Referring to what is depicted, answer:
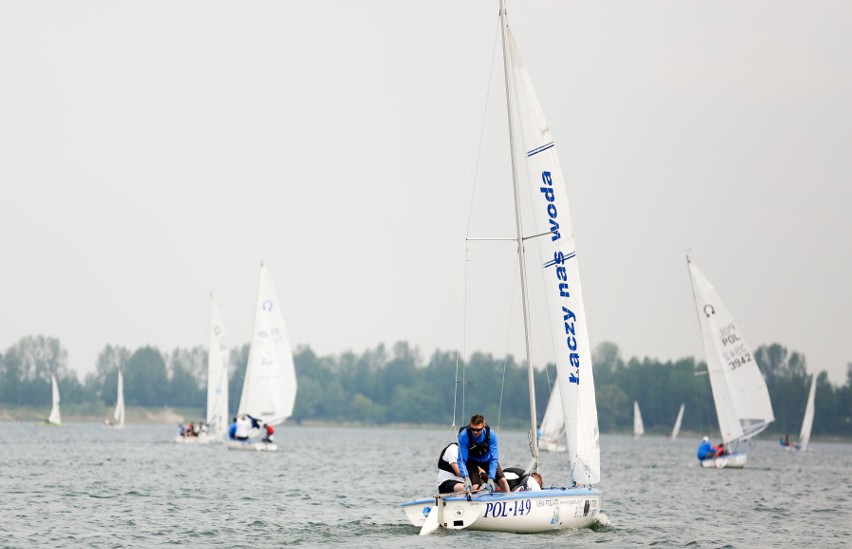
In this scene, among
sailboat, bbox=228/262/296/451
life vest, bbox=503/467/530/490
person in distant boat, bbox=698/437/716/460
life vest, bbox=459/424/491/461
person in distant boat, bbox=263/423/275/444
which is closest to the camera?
life vest, bbox=459/424/491/461

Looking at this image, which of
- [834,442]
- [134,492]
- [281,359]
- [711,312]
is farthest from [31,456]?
Answer: [834,442]

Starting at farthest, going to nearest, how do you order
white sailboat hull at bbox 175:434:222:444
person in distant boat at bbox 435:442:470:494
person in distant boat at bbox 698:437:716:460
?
white sailboat hull at bbox 175:434:222:444 → person in distant boat at bbox 698:437:716:460 → person in distant boat at bbox 435:442:470:494

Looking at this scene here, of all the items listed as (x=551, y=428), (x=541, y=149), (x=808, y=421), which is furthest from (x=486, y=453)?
(x=808, y=421)

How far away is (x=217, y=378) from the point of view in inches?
3233

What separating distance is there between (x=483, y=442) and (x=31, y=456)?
122ft

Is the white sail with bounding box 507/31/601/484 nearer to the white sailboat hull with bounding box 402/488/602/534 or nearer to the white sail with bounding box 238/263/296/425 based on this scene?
the white sailboat hull with bounding box 402/488/602/534

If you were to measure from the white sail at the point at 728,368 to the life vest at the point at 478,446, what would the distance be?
36012mm

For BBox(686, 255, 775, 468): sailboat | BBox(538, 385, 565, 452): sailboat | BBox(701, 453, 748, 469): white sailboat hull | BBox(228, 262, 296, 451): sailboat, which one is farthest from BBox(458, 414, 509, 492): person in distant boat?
BBox(538, 385, 565, 452): sailboat

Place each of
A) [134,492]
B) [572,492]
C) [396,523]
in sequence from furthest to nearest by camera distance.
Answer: [134,492] < [396,523] < [572,492]

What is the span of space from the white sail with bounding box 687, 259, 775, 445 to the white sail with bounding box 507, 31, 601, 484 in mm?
33838

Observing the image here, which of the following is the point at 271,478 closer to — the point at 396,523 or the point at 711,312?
the point at 396,523

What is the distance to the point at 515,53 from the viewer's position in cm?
2481

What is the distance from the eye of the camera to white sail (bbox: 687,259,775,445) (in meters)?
58.2

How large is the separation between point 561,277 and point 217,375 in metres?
59.7
